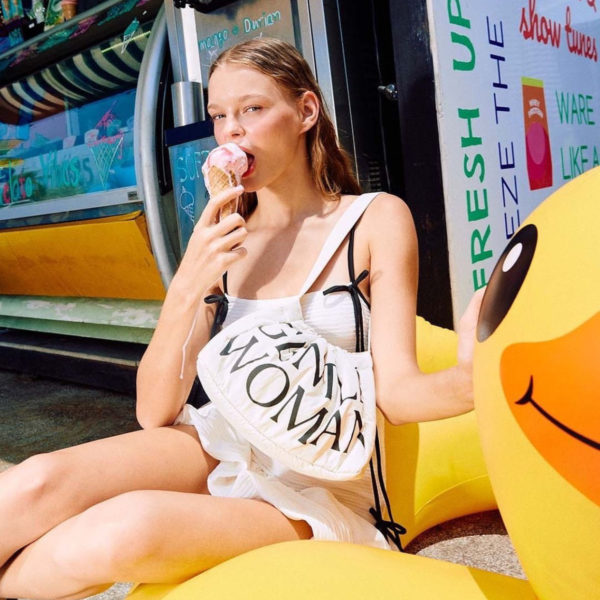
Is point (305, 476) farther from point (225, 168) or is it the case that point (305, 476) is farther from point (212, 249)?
point (225, 168)

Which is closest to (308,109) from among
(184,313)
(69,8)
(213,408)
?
(184,313)

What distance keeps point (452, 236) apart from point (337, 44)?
30.5 inches

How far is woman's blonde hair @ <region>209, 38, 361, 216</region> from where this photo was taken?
59.0 inches

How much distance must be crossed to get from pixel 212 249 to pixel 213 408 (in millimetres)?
369

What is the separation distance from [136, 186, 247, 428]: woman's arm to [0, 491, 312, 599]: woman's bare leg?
1.08 ft

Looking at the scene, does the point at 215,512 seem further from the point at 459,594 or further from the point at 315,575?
the point at 459,594

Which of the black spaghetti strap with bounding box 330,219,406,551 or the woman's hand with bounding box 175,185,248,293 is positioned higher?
the woman's hand with bounding box 175,185,248,293

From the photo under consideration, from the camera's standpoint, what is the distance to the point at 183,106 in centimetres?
255

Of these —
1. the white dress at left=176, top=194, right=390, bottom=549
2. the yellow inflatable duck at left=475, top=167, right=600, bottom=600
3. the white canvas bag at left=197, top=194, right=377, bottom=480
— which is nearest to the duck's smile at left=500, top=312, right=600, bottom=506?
the yellow inflatable duck at left=475, top=167, right=600, bottom=600

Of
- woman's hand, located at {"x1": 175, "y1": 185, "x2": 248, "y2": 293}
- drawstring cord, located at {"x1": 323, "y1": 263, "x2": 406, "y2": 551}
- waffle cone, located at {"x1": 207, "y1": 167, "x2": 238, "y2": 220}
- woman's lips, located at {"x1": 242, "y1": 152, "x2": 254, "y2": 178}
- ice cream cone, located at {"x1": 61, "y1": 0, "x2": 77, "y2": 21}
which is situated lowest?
drawstring cord, located at {"x1": 323, "y1": 263, "x2": 406, "y2": 551}

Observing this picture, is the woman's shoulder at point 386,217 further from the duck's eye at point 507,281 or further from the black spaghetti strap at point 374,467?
the duck's eye at point 507,281

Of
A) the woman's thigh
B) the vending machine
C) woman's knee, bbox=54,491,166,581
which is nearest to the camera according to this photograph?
woman's knee, bbox=54,491,166,581

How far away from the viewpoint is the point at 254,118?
1459 mm

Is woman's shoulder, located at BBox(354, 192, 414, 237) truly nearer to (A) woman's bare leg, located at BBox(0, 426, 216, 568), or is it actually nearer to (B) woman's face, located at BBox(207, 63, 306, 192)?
(B) woman's face, located at BBox(207, 63, 306, 192)
